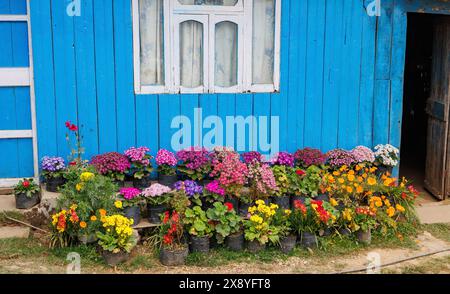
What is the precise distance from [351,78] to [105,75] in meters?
3.25

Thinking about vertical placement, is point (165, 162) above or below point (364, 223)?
above

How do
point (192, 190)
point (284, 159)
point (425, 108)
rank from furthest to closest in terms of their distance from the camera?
1. point (425, 108)
2. point (284, 159)
3. point (192, 190)

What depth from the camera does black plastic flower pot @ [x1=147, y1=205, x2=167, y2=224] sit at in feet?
20.9

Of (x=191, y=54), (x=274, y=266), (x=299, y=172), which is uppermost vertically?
(x=191, y=54)

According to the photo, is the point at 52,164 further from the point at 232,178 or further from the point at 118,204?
the point at 232,178

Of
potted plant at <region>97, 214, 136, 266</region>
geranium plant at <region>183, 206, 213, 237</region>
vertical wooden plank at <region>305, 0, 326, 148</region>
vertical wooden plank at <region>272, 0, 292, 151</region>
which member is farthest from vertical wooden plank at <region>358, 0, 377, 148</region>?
potted plant at <region>97, 214, 136, 266</region>

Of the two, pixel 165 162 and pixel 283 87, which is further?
pixel 283 87

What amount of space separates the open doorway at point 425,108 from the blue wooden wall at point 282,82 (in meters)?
0.74

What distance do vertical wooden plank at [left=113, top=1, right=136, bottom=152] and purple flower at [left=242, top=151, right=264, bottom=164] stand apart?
143cm

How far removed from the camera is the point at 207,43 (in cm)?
730

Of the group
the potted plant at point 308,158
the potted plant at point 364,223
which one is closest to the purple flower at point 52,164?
the potted plant at point 308,158

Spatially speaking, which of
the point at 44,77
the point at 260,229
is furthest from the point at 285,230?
the point at 44,77

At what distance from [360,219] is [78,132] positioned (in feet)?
11.7

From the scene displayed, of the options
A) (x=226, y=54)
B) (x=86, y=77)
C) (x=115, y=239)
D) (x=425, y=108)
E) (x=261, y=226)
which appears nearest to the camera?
(x=115, y=239)
